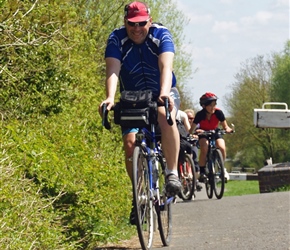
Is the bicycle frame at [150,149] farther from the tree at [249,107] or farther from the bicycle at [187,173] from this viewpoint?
the tree at [249,107]

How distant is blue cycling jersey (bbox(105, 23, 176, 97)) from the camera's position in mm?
7270

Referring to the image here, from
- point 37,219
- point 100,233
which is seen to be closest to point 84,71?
point 100,233

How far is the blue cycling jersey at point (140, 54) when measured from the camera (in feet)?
23.9

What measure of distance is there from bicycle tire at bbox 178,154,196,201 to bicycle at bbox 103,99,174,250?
6654 mm

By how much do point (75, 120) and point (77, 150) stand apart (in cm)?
226

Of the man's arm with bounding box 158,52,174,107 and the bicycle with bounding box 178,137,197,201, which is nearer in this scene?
the man's arm with bounding box 158,52,174,107

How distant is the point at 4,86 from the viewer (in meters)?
8.85

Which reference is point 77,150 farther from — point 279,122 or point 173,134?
point 279,122

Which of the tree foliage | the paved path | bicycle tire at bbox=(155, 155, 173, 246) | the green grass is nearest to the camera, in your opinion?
bicycle tire at bbox=(155, 155, 173, 246)

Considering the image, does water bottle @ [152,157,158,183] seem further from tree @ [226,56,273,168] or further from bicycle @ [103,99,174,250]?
tree @ [226,56,273,168]

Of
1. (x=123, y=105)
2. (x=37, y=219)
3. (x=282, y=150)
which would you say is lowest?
(x=282, y=150)

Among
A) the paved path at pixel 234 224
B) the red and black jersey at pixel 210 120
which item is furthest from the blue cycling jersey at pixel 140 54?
the red and black jersey at pixel 210 120

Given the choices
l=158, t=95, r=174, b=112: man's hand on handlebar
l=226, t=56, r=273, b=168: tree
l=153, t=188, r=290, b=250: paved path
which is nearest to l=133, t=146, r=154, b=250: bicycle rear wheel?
l=158, t=95, r=174, b=112: man's hand on handlebar

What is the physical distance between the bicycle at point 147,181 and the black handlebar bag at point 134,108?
0.12 metres
